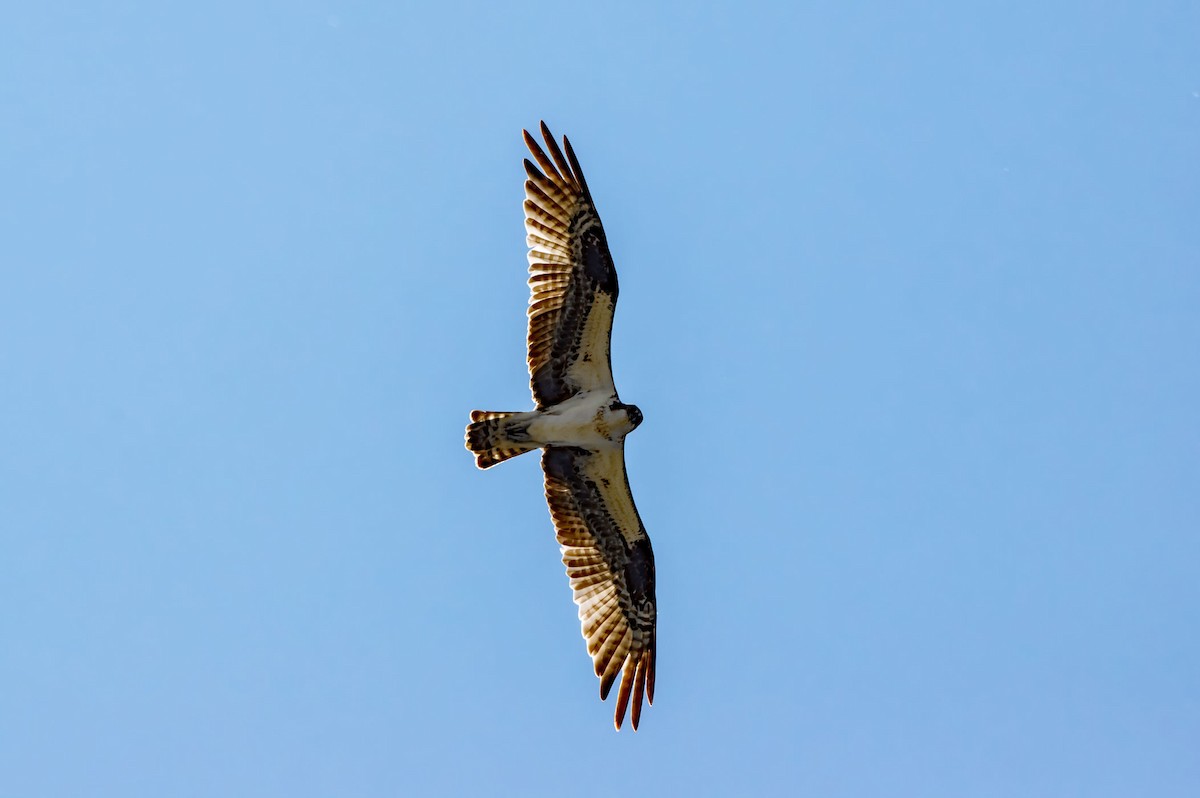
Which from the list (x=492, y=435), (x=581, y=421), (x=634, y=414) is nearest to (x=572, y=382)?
(x=581, y=421)

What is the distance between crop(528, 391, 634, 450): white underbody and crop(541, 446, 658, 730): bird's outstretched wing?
0.35m

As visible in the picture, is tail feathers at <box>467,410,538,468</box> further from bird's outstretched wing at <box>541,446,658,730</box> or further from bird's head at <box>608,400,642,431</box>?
bird's head at <box>608,400,642,431</box>

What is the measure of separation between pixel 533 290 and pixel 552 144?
1637 mm

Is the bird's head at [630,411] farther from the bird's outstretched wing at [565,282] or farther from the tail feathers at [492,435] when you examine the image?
the tail feathers at [492,435]

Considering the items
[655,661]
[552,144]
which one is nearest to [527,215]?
[552,144]

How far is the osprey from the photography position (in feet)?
57.4

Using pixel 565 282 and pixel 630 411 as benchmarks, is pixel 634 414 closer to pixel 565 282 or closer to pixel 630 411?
pixel 630 411

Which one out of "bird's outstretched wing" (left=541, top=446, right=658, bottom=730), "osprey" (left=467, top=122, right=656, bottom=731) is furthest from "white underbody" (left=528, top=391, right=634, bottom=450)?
"bird's outstretched wing" (left=541, top=446, right=658, bottom=730)

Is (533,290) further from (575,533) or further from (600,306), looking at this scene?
(575,533)

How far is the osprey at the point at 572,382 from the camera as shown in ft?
57.4

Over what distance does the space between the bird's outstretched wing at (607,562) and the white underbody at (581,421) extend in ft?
1.16

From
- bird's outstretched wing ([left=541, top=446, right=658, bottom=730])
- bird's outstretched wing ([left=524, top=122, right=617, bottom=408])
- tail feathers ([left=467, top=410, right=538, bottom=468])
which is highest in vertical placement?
bird's outstretched wing ([left=524, top=122, right=617, bottom=408])

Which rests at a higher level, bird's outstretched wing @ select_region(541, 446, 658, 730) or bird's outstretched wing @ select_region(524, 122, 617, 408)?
bird's outstretched wing @ select_region(524, 122, 617, 408)

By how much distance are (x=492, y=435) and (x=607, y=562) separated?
7.79 ft
